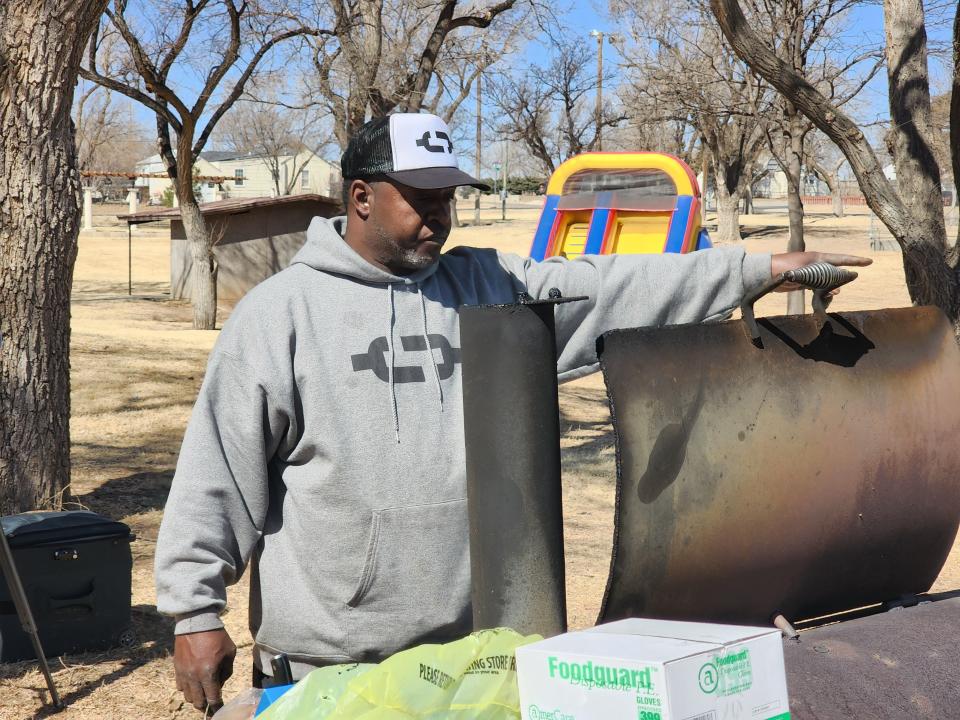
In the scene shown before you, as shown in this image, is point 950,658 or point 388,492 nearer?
point 950,658

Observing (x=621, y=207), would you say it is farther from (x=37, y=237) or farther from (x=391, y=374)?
(x=391, y=374)

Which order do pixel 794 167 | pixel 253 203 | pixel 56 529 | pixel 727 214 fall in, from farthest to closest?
pixel 727 214
pixel 253 203
pixel 794 167
pixel 56 529

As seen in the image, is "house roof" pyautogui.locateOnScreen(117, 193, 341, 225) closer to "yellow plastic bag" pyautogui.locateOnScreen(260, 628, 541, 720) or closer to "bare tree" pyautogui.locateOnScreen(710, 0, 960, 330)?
"bare tree" pyautogui.locateOnScreen(710, 0, 960, 330)

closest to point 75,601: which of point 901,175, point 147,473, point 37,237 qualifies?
point 37,237

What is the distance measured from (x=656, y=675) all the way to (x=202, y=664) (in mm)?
1188

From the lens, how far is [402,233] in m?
2.33

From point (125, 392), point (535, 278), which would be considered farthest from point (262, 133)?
point (535, 278)

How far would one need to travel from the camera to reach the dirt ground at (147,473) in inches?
185

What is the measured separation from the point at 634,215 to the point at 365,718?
10758 millimetres

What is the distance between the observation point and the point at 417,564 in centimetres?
224

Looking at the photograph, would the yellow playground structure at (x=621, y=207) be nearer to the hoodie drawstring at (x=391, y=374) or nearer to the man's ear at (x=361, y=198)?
the man's ear at (x=361, y=198)

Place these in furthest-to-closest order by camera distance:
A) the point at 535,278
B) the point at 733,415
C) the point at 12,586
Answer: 1. the point at 12,586
2. the point at 535,278
3. the point at 733,415

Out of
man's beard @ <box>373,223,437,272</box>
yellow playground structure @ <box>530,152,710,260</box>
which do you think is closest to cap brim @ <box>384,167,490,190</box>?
man's beard @ <box>373,223,437,272</box>

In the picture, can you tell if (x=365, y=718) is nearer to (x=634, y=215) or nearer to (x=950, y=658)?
(x=950, y=658)
